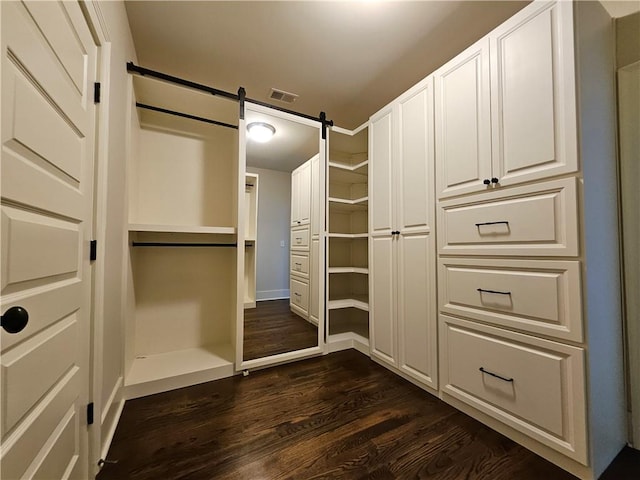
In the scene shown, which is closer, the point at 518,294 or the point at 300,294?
the point at 518,294

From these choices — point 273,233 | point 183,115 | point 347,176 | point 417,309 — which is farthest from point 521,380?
point 183,115

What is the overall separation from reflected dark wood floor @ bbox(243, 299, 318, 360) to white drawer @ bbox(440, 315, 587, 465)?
1243mm

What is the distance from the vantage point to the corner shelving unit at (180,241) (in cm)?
192

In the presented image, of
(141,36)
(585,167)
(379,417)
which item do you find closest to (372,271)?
(379,417)

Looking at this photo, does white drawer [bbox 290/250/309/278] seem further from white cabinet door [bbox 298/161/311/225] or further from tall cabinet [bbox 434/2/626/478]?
tall cabinet [bbox 434/2/626/478]

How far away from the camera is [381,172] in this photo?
217cm

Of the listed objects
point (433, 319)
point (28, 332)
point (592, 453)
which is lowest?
point (592, 453)

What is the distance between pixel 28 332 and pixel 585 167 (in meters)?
2.10

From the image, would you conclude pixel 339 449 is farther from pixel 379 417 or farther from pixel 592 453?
pixel 592 453

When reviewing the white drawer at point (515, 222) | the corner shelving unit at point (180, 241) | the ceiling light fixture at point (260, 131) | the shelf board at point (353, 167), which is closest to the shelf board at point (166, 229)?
the corner shelving unit at point (180, 241)

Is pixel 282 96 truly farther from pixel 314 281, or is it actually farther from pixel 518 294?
pixel 518 294

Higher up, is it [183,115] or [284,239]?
[183,115]

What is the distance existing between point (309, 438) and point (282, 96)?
2.80 meters

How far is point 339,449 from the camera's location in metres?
1.24
